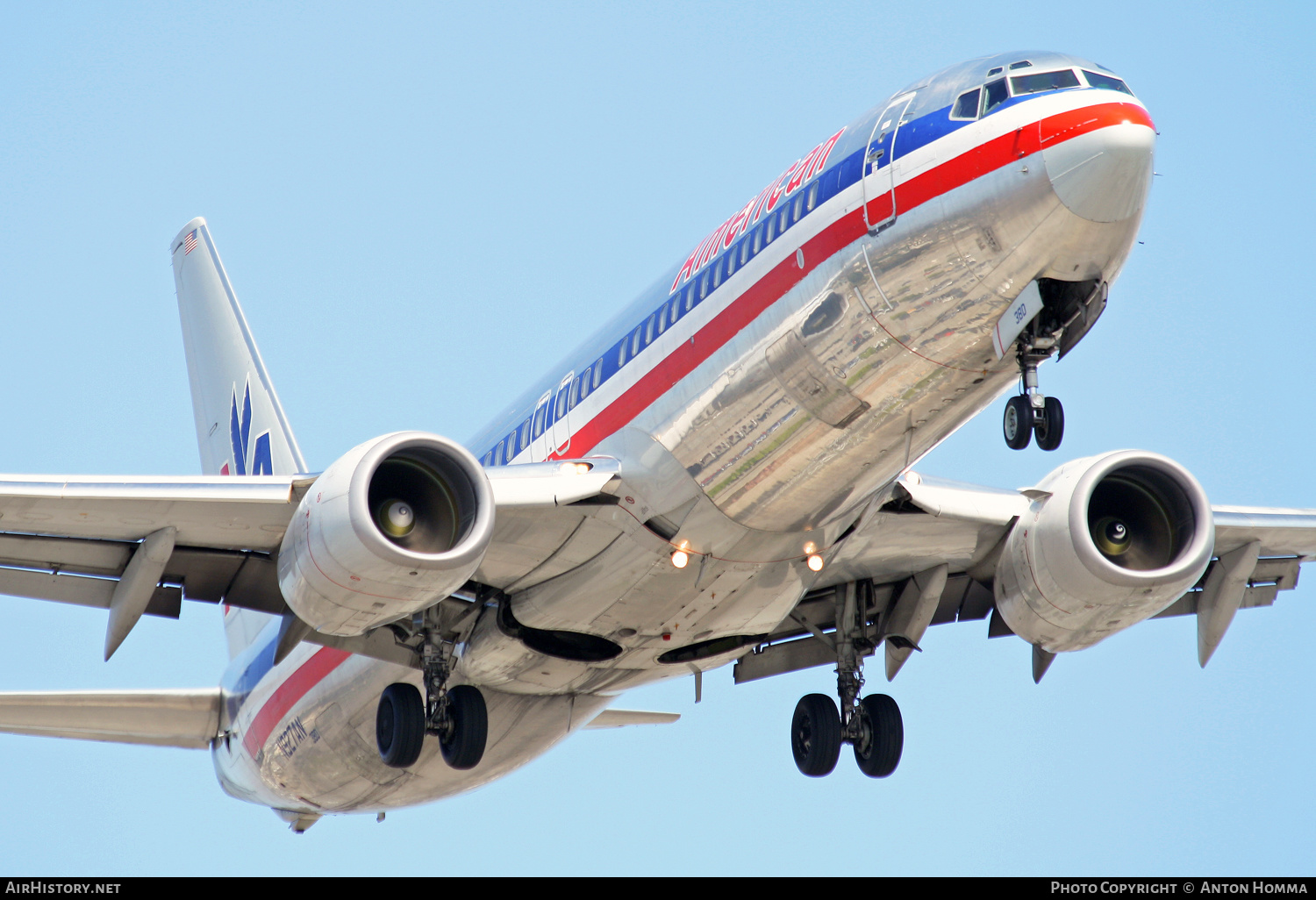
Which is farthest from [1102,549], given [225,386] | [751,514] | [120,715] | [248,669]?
[225,386]

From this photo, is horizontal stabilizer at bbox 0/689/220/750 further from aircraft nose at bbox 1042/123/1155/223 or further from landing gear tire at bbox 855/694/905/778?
aircraft nose at bbox 1042/123/1155/223

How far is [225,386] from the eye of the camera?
2883 cm

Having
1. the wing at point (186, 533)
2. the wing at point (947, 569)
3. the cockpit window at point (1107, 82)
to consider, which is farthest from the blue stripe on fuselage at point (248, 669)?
the cockpit window at point (1107, 82)

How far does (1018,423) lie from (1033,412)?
0.58 feet

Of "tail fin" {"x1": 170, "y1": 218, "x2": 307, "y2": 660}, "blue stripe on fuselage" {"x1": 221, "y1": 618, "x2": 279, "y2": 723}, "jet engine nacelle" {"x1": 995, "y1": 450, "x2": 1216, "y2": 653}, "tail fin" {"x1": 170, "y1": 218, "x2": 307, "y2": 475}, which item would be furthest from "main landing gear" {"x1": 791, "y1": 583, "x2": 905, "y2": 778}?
"tail fin" {"x1": 170, "y1": 218, "x2": 307, "y2": 475}

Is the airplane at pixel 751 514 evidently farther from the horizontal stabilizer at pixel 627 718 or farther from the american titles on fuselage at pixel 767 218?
the horizontal stabilizer at pixel 627 718

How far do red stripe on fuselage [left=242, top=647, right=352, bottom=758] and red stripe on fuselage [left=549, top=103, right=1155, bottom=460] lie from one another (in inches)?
195

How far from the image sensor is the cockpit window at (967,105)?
1509 cm

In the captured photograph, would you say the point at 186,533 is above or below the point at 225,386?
below

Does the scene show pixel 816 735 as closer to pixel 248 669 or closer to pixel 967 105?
pixel 248 669

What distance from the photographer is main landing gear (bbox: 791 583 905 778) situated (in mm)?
20859

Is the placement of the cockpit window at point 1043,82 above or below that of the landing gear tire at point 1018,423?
above

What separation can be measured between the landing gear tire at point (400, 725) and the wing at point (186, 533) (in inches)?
69.6

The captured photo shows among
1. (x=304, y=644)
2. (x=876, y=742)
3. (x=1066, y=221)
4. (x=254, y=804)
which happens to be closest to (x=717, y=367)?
(x=1066, y=221)
